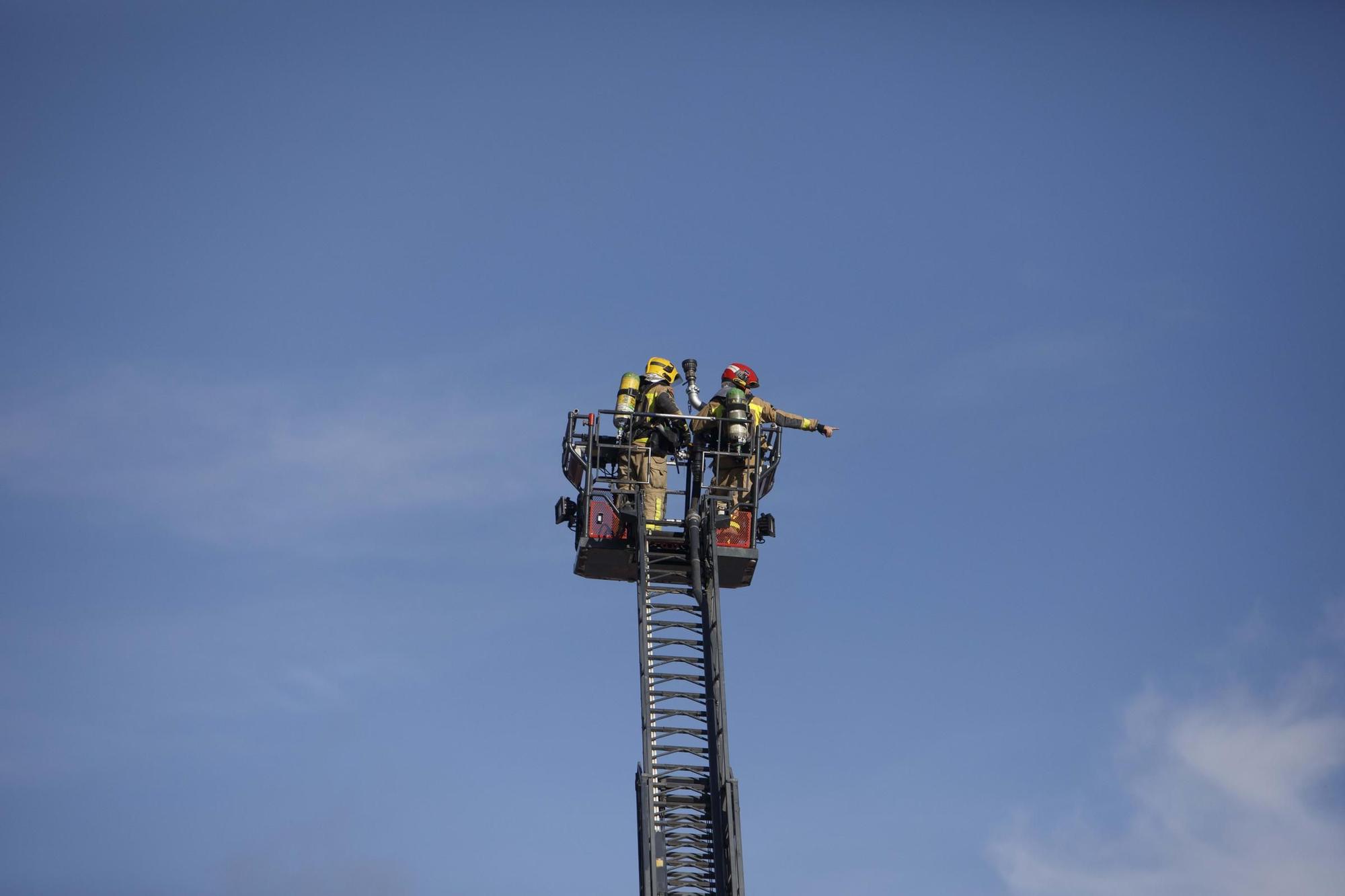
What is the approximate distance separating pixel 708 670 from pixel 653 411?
4.66m

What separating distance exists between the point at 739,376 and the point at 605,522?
3359mm

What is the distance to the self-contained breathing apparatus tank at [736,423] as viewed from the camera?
103 ft

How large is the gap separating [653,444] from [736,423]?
138 centimetres

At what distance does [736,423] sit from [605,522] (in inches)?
104

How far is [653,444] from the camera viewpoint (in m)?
31.5

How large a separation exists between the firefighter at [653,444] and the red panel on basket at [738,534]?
3.32 feet

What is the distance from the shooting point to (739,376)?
1265 inches

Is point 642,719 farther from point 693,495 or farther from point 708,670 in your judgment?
point 693,495

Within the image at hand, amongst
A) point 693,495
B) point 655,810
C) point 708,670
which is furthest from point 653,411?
point 655,810

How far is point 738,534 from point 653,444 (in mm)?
1984

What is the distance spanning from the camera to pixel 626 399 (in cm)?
3155

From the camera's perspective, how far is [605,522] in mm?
31047

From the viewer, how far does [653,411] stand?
103ft

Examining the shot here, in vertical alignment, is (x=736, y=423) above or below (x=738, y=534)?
above
